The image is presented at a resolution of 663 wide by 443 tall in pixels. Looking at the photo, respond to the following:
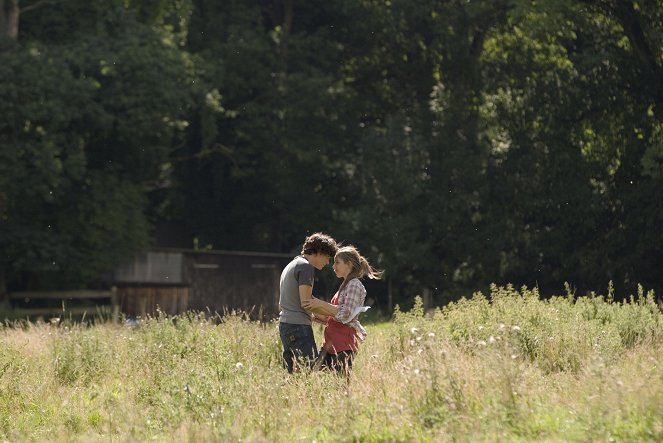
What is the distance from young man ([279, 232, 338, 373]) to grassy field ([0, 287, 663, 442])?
1.46ft

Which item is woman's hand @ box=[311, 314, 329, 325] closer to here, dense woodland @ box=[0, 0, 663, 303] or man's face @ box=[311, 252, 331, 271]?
man's face @ box=[311, 252, 331, 271]

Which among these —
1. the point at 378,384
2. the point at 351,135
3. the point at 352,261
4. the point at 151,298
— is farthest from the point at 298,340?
the point at 351,135

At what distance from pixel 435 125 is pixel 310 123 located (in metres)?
4.65

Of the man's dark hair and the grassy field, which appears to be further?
the man's dark hair

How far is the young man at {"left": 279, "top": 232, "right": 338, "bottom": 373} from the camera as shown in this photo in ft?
36.9

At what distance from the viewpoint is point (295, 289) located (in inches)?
447

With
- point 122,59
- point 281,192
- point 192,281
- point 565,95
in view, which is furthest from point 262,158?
point 565,95

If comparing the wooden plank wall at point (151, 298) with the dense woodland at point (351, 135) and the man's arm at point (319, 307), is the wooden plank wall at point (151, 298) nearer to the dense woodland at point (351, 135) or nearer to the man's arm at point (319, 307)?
the dense woodland at point (351, 135)

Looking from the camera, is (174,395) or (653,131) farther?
(653,131)

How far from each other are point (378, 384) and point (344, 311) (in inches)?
31.6

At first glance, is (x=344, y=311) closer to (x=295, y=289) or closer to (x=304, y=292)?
(x=304, y=292)

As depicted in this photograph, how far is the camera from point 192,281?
36.0 m

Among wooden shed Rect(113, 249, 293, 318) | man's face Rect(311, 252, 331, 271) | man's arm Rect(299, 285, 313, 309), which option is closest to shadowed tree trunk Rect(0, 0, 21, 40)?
wooden shed Rect(113, 249, 293, 318)

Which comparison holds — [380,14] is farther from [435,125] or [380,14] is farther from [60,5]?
[60,5]
